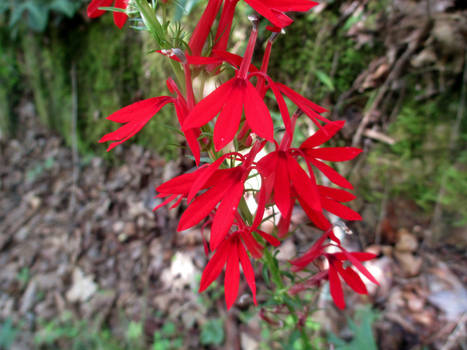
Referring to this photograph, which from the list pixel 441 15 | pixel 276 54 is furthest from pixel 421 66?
pixel 276 54

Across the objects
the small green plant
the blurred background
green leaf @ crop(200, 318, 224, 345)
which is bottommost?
the small green plant

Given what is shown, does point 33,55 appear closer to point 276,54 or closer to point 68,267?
point 68,267

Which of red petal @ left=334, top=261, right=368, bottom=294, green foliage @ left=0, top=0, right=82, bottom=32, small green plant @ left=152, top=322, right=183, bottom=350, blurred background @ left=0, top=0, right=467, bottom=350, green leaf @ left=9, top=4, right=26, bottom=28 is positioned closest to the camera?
red petal @ left=334, top=261, right=368, bottom=294

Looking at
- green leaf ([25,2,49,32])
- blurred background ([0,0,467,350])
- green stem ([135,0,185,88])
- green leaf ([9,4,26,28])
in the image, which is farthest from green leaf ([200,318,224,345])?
green leaf ([9,4,26,28])

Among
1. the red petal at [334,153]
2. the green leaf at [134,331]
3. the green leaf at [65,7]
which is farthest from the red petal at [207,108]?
the green leaf at [65,7]

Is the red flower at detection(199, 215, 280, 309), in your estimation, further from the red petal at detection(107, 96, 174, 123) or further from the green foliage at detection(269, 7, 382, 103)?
the green foliage at detection(269, 7, 382, 103)

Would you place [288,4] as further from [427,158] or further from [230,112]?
[427,158]

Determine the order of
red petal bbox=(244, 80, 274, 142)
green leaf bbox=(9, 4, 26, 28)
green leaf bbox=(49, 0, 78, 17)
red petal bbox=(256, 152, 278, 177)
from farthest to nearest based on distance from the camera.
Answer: green leaf bbox=(9, 4, 26, 28), green leaf bbox=(49, 0, 78, 17), red petal bbox=(256, 152, 278, 177), red petal bbox=(244, 80, 274, 142)
